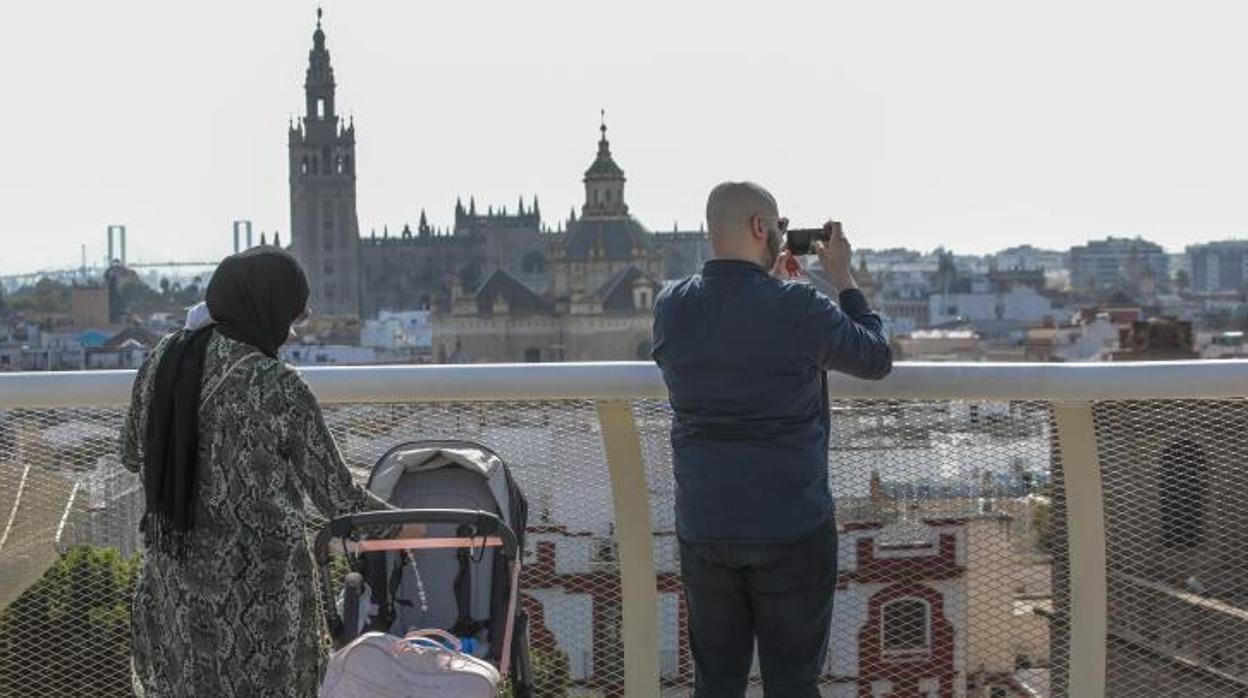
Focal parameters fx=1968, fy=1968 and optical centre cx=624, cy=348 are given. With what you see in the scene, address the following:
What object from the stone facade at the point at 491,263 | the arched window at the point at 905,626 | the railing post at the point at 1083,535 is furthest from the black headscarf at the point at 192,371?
the stone facade at the point at 491,263

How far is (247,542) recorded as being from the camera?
283 cm

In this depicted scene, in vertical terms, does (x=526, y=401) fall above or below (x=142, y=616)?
above

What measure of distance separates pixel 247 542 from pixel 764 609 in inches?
30.3

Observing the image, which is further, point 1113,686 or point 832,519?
point 1113,686

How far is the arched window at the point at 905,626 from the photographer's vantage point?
340cm

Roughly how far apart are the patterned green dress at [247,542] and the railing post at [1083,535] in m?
1.18

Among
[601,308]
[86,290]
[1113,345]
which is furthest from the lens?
[86,290]

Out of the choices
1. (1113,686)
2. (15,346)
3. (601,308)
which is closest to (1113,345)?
(601,308)

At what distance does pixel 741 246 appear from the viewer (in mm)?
2938

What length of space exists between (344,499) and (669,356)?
0.53 meters

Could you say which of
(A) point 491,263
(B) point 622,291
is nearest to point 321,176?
(A) point 491,263

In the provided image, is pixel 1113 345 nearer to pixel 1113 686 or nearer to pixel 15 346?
pixel 15 346

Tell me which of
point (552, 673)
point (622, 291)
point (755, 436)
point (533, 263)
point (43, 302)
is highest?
point (533, 263)

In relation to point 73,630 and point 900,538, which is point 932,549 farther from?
point 73,630
